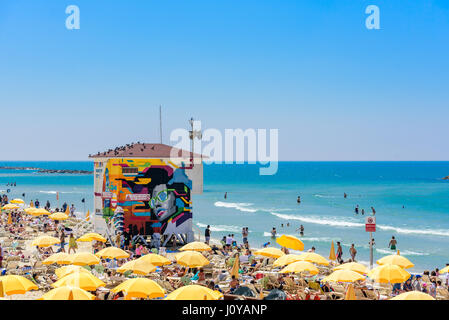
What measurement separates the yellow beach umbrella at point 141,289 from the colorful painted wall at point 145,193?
12.9m

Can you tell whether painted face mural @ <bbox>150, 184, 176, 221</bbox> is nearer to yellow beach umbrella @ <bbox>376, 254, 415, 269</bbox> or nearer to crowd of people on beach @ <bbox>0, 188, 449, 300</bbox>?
crowd of people on beach @ <bbox>0, 188, 449, 300</bbox>

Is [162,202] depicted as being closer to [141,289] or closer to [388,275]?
[141,289]

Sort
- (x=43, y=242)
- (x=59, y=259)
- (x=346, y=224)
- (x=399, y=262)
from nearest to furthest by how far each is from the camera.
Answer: (x=399, y=262), (x=59, y=259), (x=43, y=242), (x=346, y=224)

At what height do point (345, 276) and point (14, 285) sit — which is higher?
point (14, 285)

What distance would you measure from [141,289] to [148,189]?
1338 centimetres

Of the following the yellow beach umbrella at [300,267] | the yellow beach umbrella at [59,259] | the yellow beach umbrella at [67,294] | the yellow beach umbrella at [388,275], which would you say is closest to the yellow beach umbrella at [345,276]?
the yellow beach umbrella at [388,275]

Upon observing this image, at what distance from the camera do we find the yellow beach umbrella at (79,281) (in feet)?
42.3

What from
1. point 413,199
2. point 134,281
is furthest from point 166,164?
point 413,199

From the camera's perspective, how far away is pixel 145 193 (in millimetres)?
25516

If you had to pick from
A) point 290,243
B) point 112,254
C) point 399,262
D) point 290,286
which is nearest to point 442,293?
point 399,262
